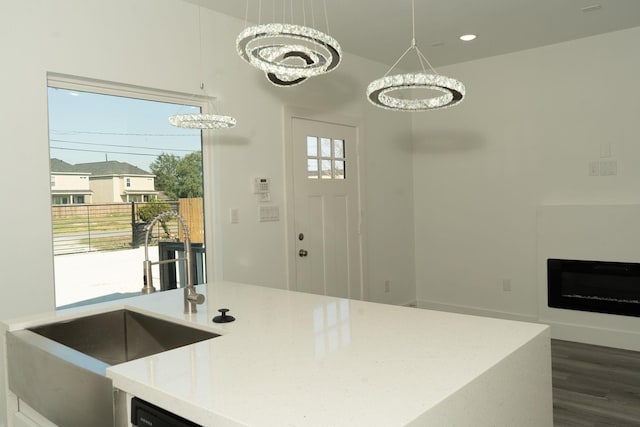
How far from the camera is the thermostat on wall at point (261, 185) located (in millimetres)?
3898

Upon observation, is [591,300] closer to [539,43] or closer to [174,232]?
[539,43]

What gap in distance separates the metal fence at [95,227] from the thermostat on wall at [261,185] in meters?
0.92

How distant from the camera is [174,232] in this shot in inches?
139

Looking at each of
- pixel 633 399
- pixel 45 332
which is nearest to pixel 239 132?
pixel 45 332

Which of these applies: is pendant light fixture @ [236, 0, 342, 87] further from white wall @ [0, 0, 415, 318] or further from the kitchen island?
white wall @ [0, 0, 415, 318]

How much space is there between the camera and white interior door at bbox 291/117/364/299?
14.2 ft

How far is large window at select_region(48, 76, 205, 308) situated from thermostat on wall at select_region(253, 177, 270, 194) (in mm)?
465

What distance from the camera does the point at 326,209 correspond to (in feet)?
15.1

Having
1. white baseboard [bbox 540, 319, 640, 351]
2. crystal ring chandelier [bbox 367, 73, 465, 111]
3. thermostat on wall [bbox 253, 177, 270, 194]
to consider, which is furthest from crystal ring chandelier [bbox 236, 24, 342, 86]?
white baseboard [bbox 540, 319, 640, 351]

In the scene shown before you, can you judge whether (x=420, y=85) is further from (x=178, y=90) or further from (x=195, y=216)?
(x=195, y=216)

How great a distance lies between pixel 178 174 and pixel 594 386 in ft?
10.8

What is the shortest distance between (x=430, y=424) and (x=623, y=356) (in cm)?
379

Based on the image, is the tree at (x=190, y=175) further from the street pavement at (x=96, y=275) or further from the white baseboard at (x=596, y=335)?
the white baseboard at (x=596, y=335)

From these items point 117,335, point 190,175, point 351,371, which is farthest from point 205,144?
point 351,371
